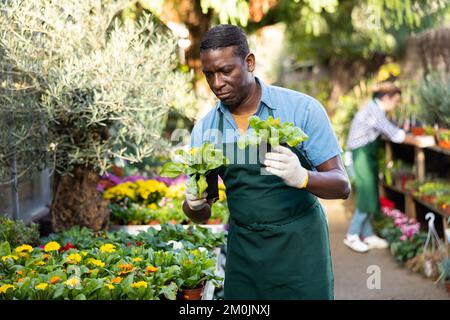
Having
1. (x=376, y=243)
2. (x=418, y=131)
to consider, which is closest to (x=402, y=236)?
(x=376, y=243)

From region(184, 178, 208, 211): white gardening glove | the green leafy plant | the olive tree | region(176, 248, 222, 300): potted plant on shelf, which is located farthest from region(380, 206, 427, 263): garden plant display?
region(184, 178, 208, 211): white gardening glove

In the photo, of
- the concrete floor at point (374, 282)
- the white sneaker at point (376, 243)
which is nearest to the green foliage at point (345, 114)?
the concrete floor at point (374, 282)

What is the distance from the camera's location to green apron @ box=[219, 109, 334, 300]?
2.46 metres

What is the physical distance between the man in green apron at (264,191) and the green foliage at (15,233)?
1602mm

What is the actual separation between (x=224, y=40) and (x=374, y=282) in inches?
149

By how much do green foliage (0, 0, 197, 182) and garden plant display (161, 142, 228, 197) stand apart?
1547 millimetres

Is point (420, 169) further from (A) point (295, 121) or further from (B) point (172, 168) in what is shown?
(B) point (172, 168)

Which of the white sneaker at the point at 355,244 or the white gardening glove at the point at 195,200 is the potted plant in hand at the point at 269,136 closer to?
the white gardening glove at the point at 195,200

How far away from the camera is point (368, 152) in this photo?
7.18 meters

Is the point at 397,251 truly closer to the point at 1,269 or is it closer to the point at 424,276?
the point at 424,276

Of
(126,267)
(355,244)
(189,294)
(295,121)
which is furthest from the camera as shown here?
(355,244)

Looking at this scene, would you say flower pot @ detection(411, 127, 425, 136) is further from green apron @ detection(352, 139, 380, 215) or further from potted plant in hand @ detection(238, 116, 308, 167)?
potted plant in hand @ detection(238, 116, 308, 167)

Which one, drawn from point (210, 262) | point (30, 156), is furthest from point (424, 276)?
point (30, 156)

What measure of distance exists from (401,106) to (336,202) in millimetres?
1813
